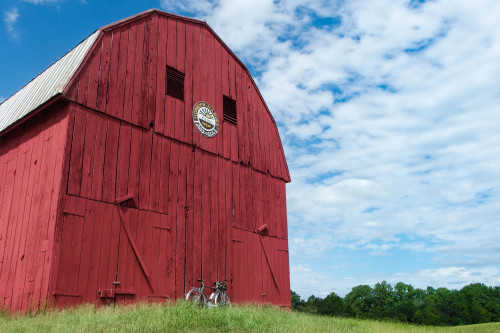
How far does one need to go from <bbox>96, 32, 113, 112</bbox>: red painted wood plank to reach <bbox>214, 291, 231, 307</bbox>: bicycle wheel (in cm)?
651

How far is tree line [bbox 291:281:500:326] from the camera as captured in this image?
7238cm

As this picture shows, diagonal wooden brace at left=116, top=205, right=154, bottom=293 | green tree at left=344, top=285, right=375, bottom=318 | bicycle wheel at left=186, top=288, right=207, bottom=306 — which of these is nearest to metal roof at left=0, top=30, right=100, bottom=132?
diagonal wooden brace at left=116, top=205, right=154, bottom=293

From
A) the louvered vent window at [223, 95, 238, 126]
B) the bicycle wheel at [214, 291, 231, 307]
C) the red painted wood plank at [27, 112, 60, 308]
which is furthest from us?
the louvered vent window at [223, 95, 238, 126]

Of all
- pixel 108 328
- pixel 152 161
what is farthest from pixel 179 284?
pixel 108 328

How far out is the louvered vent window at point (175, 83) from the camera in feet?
45.7

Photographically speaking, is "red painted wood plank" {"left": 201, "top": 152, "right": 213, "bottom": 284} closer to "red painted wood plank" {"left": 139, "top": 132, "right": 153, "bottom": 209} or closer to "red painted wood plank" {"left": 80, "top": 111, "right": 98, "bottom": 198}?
"red painted wood plank" {"left": 139, "top": 132, "right": 153, "bottom": 209}

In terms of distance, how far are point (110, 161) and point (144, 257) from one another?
280 cm

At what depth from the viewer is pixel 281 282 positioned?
54.3 feet

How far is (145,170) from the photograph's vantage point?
40.7 feet

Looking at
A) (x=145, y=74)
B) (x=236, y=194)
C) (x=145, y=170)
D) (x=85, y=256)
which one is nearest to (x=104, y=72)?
(x=145, y=74)

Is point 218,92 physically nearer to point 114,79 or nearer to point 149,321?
point 114,79

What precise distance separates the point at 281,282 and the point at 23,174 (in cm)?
985

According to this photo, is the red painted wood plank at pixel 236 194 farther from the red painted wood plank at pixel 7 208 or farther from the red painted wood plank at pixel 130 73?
the red painted wood plank at pixel 7 208

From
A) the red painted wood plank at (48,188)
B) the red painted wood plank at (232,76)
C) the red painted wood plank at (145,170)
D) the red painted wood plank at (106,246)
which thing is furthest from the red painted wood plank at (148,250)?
the red painted wood plank at (232,76)
